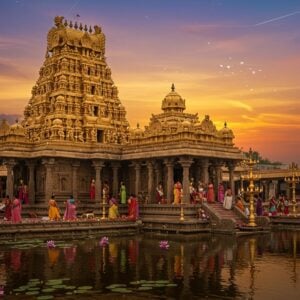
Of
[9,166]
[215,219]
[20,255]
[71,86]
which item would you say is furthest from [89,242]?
[71,86]

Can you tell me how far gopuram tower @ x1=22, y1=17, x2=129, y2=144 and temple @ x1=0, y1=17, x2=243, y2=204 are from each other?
0.25ft

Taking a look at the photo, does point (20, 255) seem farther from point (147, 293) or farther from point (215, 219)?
point (215, 219)

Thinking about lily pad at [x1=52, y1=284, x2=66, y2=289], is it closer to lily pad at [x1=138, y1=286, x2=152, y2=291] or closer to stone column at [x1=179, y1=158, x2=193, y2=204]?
lily pad at [x1=138, y1=286, x2=152, y2=291]

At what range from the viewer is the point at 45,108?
4253cm

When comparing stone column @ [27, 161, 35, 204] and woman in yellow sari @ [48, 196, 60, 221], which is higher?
stone column @ [27, 161, 35, 204]

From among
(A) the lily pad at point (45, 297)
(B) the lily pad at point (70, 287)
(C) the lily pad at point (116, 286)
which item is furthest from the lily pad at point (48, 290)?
(C) the lily pad at point (116, 286)

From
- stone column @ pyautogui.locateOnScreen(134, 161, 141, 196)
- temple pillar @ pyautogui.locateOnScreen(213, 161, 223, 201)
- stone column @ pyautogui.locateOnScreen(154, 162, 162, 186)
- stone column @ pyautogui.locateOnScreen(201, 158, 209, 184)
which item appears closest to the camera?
stone column @ pyautogui.locateOnScreen(201, 158, 209, 184)

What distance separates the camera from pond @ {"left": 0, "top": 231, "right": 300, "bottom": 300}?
1355 centimetres

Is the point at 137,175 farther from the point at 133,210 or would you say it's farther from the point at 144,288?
the point at 144,288

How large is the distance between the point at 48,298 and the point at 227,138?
25.7 metres

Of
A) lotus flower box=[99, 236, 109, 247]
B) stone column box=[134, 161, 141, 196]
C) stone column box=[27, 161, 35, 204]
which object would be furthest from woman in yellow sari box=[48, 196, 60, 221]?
stone column box=[134, 161, 141, 196]

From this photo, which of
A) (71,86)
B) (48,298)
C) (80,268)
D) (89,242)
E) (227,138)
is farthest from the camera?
(71,86)

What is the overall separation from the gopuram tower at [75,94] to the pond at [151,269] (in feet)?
52.0

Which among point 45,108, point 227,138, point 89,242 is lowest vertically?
point 89,242
